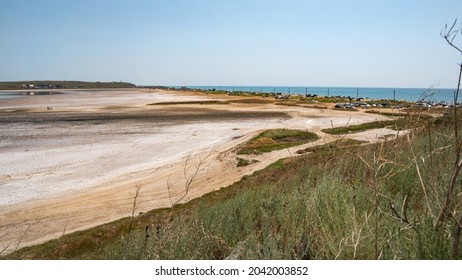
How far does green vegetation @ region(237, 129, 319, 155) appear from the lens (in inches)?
935

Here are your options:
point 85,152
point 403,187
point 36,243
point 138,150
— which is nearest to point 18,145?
point 85,152

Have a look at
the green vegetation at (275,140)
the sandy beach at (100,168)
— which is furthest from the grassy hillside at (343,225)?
the green vegetation at (275,140)

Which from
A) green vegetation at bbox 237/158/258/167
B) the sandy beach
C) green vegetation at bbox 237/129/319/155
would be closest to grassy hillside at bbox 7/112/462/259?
the sandy beach

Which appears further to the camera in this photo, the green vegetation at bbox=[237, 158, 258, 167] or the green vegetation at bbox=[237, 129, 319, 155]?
the green vegetation at bbox=[237, 129, 319, 155]

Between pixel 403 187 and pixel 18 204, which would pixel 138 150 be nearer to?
pixel 18 204

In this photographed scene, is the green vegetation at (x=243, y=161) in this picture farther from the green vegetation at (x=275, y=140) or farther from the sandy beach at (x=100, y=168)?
the green vegetation at (x=275, y=140)

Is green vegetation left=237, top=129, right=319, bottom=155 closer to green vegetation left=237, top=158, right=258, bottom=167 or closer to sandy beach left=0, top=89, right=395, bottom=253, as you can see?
sandy beach left=0, top=89, right=395, bottom=253

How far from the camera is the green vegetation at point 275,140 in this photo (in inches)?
935

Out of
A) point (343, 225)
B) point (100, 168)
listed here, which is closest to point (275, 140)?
point (100, 168)

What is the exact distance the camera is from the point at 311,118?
4191 cm

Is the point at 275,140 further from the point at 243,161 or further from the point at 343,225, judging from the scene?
the point at 343,225

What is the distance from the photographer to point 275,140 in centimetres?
2752

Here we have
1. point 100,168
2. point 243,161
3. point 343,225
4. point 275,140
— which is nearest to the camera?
point 343,225
